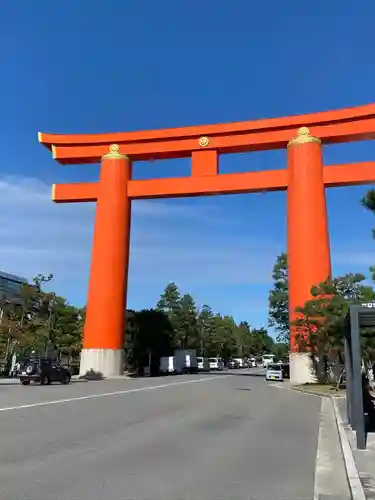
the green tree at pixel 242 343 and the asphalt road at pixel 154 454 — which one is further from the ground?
the green tree at pixel 242 343

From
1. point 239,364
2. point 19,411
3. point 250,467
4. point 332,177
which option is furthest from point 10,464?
point 239,364

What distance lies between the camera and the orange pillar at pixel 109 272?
1670 inches

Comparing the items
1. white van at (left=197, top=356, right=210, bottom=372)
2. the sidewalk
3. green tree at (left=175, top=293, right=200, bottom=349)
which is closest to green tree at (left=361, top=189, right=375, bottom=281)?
the sidewalk

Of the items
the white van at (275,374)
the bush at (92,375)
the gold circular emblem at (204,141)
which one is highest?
the gold circular emblem at (204,141)

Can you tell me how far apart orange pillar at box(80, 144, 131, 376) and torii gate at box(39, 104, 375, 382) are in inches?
3.2

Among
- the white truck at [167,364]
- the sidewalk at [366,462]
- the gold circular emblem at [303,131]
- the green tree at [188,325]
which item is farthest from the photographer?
the green tree at [188,325]

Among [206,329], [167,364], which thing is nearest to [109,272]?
[167,364]

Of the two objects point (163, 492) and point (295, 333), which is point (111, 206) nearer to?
point (295, 333)

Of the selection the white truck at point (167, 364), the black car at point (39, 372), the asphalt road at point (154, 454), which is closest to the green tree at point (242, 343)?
the white truck at point (167, 364)

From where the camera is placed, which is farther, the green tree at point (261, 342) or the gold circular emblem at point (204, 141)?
the green tree at point (261, 342)

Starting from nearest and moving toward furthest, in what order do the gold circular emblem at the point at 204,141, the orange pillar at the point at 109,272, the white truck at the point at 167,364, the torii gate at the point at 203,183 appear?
the torii gate at the point at 203,183, the gold circular emblem at the point at 204,141, the orange pillar at the point at 109,272, the white truck at the point at 167,364

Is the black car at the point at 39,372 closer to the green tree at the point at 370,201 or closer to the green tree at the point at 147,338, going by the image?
the green tree at the point at 370,201

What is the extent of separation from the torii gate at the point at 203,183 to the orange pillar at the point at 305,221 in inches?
2.9

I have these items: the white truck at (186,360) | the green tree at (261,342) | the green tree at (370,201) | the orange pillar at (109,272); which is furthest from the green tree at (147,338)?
the green tree at (261,342)
